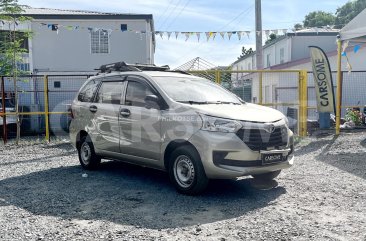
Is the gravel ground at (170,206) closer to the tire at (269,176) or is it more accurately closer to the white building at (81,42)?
the tire at (269,176)

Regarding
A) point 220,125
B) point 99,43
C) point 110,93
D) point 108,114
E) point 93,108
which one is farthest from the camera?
point 99,43

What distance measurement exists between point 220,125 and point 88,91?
347 cm

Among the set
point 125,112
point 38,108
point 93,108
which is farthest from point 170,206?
point 38,108

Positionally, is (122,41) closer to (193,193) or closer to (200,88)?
(200,88)

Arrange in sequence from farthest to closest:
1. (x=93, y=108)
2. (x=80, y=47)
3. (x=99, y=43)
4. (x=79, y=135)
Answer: (x=99, y=43) → (x=80, y=47) → (x=79, y=135) → (x=93, y=108)

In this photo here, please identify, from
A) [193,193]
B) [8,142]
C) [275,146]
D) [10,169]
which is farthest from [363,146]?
[8,142]

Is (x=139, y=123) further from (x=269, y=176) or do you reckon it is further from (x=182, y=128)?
(x=269, y=176)

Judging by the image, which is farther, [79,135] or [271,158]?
[79,135]

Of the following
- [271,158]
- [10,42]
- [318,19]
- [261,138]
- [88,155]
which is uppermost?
[318,19]

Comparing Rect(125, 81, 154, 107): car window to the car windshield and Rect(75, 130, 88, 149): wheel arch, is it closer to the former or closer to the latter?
the car windshield

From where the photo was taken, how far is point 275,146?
17.7 ft

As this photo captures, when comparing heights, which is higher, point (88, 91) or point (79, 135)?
point (88, 91)

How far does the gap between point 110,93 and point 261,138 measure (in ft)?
9.93

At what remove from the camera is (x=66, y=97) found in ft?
54.7
